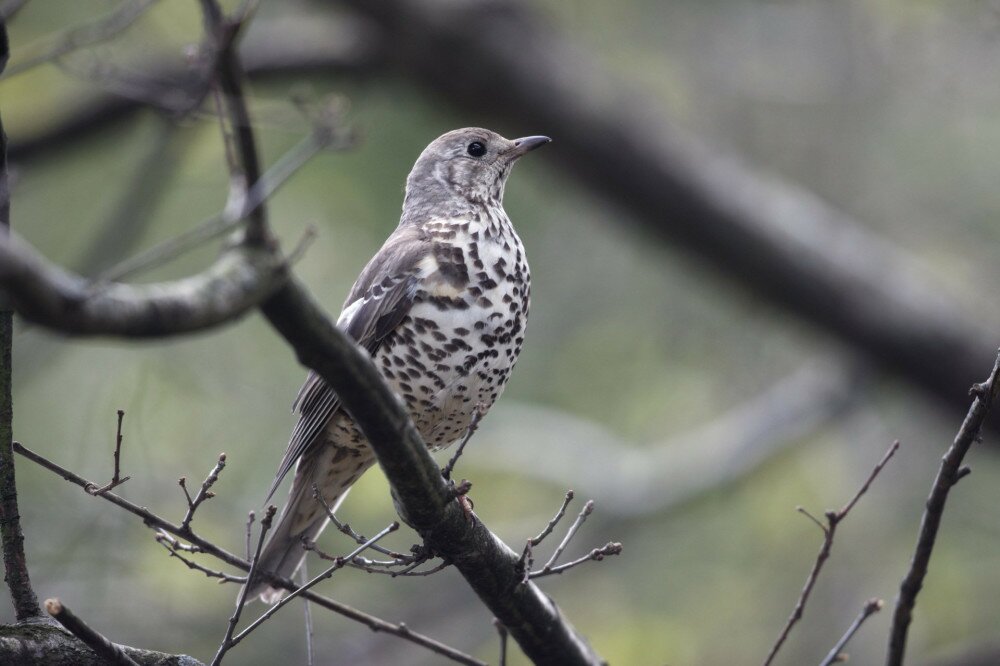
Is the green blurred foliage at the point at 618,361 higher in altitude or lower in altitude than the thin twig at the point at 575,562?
higher

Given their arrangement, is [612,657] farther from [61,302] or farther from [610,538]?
[61,302]

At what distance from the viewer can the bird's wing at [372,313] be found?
4086 mm

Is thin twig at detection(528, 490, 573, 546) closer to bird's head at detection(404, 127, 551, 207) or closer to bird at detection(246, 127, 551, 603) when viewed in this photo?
bird at detection(246, 127, 551, 603)

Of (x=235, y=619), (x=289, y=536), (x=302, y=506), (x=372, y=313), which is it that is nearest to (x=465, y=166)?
(x=372, y=313)

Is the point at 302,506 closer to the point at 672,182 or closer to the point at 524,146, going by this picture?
the point at 524,146

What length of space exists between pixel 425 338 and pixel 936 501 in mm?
1800

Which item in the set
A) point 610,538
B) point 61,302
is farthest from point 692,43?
point 61,302

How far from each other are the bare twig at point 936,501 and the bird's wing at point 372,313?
1.89m

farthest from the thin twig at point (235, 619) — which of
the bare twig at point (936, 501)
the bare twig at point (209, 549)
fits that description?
the bare twig at point (936, 501)

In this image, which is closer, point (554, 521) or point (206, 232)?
point (206, 232)

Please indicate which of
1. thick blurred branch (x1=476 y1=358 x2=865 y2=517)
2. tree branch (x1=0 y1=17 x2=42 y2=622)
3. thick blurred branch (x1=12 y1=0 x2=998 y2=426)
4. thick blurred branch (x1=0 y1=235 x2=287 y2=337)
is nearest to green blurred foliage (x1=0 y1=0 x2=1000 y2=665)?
thick blurred branch (x1=476 y1=358 x2=865 y2=517)

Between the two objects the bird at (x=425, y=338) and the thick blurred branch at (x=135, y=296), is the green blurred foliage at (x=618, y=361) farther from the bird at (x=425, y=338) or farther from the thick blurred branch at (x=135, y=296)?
the thick blurred branch at (x=135, y=296)

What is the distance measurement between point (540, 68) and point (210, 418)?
3.44 metres

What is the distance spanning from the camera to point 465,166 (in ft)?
15.9
